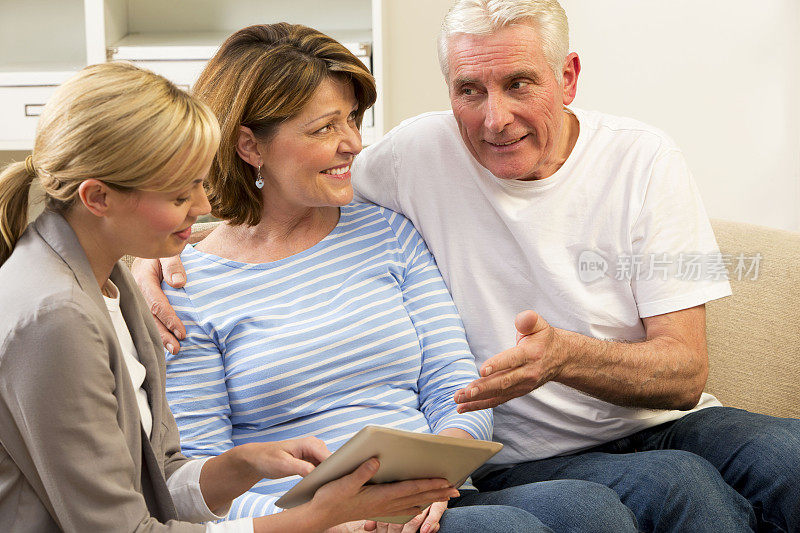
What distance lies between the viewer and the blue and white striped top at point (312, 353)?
139 centimetres

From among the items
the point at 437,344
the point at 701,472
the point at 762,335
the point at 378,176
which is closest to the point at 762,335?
the point at 762,335

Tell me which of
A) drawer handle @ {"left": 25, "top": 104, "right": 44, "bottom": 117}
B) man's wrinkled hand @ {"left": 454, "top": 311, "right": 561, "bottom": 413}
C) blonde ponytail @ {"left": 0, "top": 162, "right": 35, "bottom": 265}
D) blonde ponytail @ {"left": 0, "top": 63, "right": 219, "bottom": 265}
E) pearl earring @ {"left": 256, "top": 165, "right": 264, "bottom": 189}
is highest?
blonde ponytail @ {"left": 0, "top": 63, "right": 219, "bottom": 265}

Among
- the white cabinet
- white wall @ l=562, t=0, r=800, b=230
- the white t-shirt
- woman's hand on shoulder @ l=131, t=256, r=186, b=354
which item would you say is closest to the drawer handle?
the white cabinet

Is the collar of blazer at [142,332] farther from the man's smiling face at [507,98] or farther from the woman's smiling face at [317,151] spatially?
the man's smiling face at [507,98]

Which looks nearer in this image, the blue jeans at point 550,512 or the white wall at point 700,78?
the blue jeans at point 550,512

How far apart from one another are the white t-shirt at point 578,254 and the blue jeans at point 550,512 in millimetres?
241

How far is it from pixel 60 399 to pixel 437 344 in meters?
0.70

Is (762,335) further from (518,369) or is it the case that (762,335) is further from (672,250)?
(518,369)

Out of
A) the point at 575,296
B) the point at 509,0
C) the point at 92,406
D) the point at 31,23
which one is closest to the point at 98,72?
the point at 92,406

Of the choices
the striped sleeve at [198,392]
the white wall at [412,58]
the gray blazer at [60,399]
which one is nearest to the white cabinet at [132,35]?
the white wall at [412,58]

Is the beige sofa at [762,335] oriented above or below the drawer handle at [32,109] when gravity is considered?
below

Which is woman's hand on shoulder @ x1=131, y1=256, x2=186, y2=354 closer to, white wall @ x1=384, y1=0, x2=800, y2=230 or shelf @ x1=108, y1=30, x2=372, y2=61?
shelf @ x1=108, y1=30, x2=372, y2=61

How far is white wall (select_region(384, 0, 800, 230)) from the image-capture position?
2.43m

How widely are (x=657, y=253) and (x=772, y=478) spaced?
405 mm
